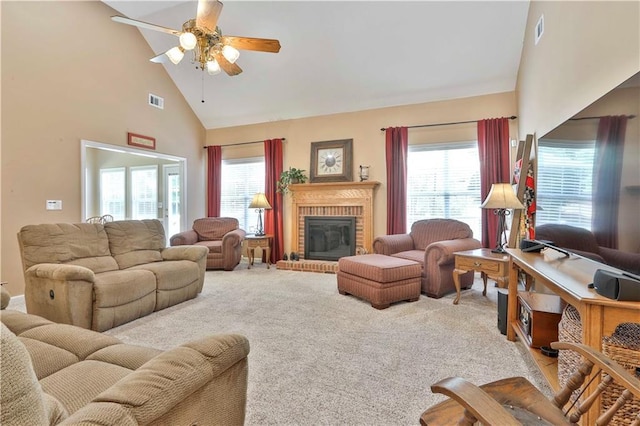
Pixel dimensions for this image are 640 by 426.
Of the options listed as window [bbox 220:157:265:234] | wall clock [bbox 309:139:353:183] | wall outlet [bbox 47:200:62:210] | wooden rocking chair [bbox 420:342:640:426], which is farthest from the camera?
window [bbox 220:157:265:234]

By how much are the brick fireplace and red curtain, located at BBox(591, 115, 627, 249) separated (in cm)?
348

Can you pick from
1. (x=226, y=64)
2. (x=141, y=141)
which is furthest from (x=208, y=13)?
(x=141, y=141)

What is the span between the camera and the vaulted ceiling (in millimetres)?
3896

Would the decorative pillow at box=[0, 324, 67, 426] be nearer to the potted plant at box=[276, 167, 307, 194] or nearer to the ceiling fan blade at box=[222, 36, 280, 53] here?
the ceiling fan blade at box=[222, 36, 280, 53]

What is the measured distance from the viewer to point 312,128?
18.9ft

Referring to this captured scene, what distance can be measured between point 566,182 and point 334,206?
12.1 feet

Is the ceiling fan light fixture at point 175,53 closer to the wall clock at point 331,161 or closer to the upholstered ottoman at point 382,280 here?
the upholstered ottoman at point 382,280

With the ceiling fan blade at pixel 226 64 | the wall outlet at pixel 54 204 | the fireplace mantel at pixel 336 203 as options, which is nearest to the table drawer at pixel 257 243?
the fireplace mantel at pixel 336 203

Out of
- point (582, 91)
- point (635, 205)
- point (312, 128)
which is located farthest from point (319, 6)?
point (635, 205)

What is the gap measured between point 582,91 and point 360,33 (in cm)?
286

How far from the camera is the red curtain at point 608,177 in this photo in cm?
144

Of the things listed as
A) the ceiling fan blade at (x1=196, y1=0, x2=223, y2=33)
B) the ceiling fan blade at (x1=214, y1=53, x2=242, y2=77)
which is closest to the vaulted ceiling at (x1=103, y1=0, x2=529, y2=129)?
the ceiling fan blade at (x1=214, y1=53, x2=242, y2=77)

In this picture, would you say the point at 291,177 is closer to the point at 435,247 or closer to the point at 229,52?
the point at 229,52

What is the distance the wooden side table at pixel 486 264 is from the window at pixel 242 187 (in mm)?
4076
